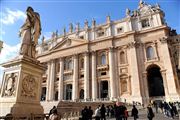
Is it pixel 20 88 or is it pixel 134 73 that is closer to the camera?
pixel 20 88

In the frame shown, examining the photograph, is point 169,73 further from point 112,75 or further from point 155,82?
point 112,75

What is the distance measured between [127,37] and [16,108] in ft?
84.6

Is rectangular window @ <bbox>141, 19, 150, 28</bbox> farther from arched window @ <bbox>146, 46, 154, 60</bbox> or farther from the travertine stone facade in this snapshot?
arched window @ <bbox>146, 46, 154, 60</bbox>

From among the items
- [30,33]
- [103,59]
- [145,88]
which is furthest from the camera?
[103,59]

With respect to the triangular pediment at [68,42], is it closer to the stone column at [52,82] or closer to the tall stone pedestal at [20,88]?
the stone column at [52,82]

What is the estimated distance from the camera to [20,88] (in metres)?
→ 6.07

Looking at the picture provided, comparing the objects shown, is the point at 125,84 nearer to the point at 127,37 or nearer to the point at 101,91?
the point at 101,91

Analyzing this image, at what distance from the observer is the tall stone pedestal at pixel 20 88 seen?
19.2 feet

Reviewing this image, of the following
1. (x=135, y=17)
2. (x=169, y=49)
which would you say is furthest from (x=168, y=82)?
(x=135, y=17)

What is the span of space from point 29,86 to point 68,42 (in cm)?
2905

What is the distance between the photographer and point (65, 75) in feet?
110

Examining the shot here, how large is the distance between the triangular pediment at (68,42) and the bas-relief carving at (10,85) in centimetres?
2661

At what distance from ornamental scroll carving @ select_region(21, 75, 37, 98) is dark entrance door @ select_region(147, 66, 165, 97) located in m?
24.0

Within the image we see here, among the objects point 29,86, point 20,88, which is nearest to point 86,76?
point 29,86
